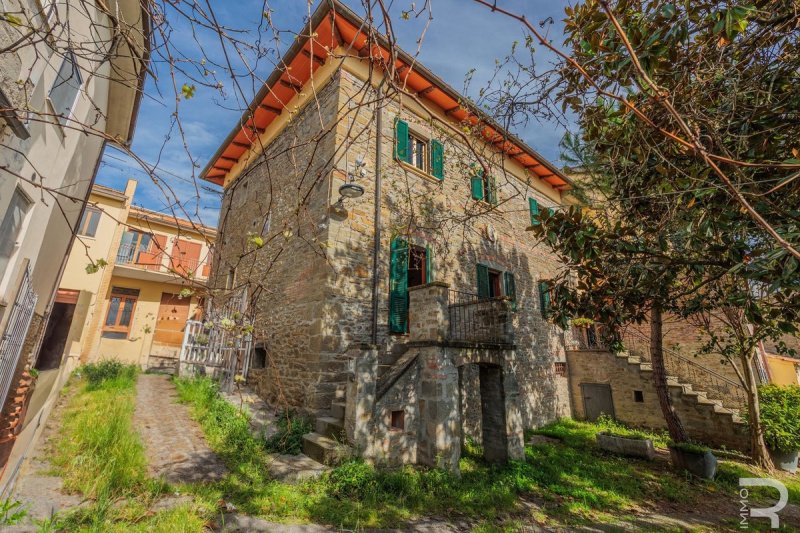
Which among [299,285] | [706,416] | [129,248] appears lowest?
[706,416]

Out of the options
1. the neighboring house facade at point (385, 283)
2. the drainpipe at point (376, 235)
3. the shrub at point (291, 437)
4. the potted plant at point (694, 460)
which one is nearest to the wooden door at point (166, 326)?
the neighboring house facade at point (385, 283)

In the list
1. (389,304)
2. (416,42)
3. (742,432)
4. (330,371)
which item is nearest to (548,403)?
(742,432)

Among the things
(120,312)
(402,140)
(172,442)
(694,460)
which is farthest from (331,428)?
(120,312)

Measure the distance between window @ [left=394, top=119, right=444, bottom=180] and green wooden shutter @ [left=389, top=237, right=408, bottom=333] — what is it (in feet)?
8.09

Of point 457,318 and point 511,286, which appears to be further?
point 511,286

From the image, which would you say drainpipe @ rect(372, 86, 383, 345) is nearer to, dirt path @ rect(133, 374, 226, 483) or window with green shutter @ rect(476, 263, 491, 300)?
dirt path @ rect(133, 374, 226, 483)

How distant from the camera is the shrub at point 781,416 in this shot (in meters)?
7.76

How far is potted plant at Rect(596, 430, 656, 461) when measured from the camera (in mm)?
8172

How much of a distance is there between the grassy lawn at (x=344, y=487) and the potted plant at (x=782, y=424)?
0.64 metres

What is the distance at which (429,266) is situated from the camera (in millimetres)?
8289

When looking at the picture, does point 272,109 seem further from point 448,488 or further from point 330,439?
point 448,488

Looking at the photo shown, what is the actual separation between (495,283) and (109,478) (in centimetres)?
929

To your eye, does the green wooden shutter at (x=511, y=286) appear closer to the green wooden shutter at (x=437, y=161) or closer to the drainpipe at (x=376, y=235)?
the green wooden shutter at (x=437, y=161)

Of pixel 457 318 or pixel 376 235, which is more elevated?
pixel 376 235
